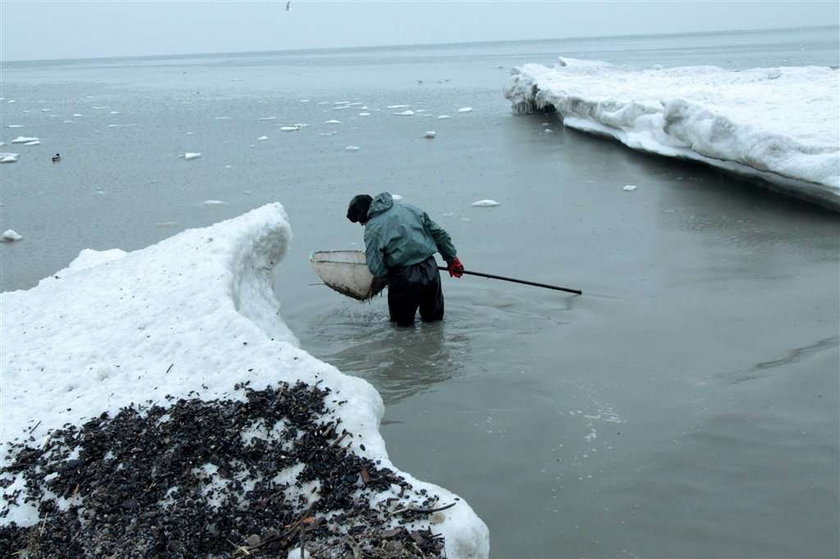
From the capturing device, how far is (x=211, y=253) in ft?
17.6

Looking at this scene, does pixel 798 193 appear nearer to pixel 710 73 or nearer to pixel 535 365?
pixel 535 365

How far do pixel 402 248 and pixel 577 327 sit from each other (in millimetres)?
1621

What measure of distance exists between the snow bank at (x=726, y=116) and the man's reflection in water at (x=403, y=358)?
5109mm

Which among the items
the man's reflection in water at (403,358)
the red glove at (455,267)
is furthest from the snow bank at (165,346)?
the red glove at (455,267)

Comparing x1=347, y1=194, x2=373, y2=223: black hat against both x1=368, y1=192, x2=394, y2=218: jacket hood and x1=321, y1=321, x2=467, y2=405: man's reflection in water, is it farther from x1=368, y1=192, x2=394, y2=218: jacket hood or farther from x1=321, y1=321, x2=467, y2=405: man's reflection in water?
x1=321, y1=321, x2=467, y2=405: man's reflection in water

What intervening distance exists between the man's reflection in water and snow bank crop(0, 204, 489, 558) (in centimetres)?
78

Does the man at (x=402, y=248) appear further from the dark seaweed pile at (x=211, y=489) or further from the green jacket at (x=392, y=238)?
the dark seaweed pile at (x=211, y=489)

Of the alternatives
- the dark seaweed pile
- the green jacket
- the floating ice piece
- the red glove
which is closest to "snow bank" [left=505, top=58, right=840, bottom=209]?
the red glove

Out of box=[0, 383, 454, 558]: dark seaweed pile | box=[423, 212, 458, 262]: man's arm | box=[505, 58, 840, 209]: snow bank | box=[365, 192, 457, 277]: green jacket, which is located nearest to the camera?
box=[0, 383, 454, 558]: dark seaweed pile

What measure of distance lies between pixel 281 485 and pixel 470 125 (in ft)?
59.2

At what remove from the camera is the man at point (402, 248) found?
6625 millimetres

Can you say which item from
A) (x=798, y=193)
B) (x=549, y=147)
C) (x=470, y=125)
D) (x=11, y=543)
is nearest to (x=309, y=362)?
(x=11, y=543)

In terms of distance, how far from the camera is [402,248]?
21.8ft

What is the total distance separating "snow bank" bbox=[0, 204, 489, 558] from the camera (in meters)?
3.77
